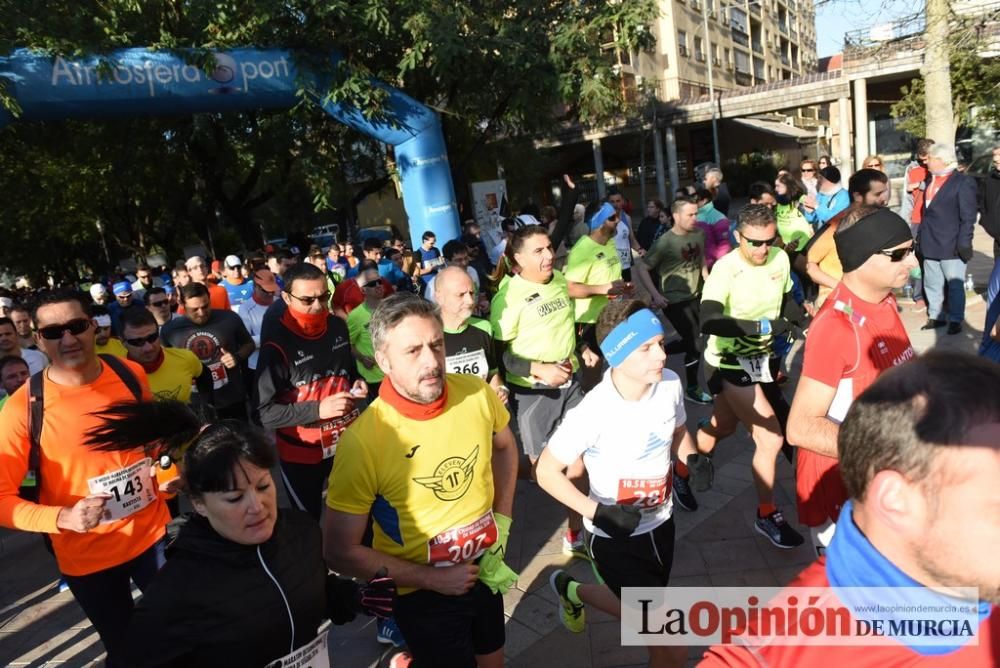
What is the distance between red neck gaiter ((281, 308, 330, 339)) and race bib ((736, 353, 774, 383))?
8.45 ft

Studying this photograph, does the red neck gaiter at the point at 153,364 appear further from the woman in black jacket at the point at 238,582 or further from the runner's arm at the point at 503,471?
the runner's arm at the point at 503,471

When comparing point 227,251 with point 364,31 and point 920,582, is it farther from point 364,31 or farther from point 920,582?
point 920,582

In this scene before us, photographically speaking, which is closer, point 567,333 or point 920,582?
point 920,582

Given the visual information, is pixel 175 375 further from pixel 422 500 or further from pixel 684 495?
pixel 684 495

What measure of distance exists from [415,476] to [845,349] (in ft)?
5.37

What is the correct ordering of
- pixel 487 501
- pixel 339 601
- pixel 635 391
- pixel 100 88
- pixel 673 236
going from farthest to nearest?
pixel 100 88 < pixel 673 236 < pixel 635 391 < pixel 487 501 < pixel 339 601

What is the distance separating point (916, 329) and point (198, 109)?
1075cm

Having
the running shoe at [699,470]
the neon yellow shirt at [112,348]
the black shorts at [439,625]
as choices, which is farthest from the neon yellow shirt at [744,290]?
the neon yellow shirt at [112,348]

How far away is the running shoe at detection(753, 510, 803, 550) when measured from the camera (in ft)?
12.1

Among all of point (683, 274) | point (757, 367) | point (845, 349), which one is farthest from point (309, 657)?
point (683, 274)

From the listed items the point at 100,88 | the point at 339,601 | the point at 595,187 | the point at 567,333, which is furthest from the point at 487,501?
the point at 595,187

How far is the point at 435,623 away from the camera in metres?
2.25

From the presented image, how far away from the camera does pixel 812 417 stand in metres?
2.39

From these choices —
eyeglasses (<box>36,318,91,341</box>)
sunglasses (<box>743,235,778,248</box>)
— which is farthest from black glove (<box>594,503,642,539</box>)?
sunglasses (<box>743,235,778,248</box>)
